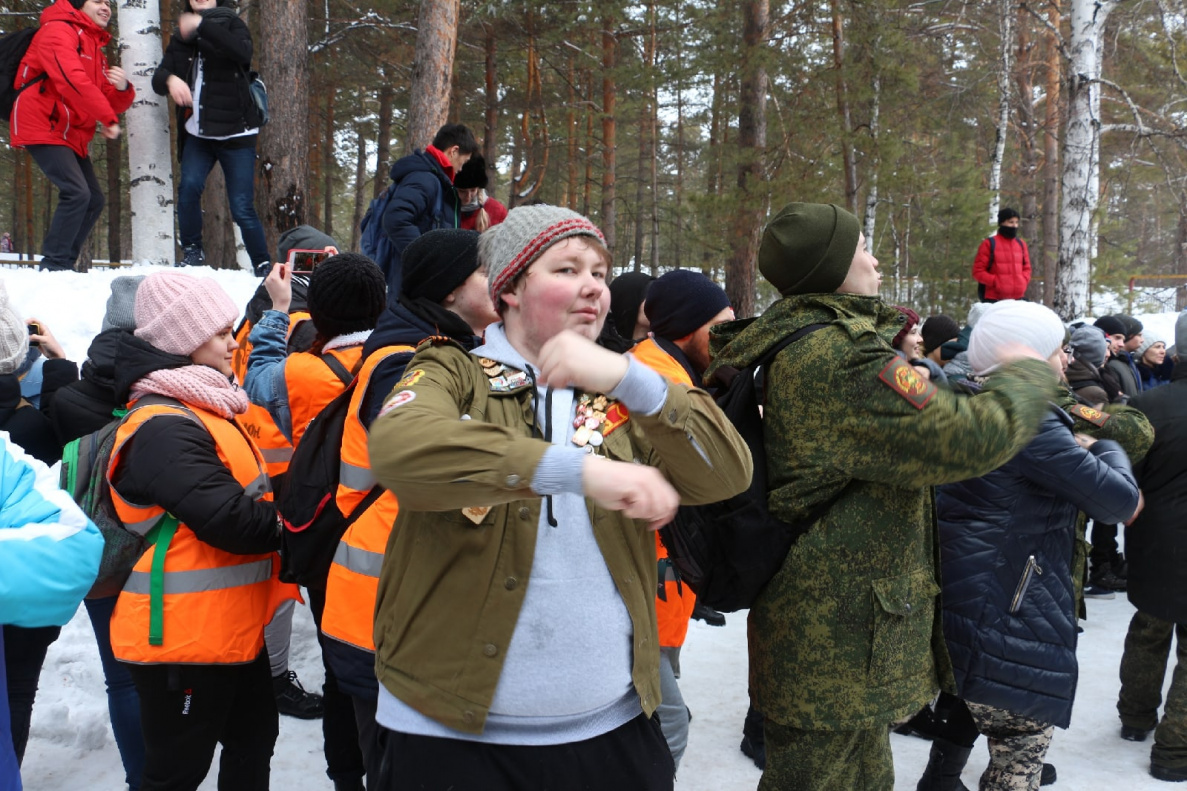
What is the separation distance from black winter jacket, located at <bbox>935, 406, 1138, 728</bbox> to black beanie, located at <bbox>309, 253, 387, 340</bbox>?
2380 millimetres

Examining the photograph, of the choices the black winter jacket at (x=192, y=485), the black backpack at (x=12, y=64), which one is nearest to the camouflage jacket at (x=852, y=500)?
the black winter jacket at (x=192, y=485)

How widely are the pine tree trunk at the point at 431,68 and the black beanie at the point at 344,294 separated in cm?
520

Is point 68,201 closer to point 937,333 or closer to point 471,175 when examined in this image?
point 471,175

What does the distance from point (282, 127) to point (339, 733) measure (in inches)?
292

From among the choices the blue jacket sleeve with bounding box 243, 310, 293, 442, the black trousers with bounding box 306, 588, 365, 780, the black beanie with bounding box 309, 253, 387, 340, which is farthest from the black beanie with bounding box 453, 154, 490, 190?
the black trousers with bounding box 306, 588, 365, 780

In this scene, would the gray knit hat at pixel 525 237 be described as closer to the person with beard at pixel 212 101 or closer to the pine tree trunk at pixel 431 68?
the person with beard at pixel 212 101

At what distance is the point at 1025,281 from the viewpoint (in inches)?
458

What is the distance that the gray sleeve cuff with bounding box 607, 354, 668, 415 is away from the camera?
156cm

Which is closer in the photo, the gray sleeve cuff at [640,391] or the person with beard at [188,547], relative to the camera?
the gray sleeve cuff at [640,391]

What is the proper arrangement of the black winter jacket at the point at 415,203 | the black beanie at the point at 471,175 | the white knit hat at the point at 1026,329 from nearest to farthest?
the white knit hat at the point at 1026,329
the black winter jacket at the point at 415,203
the black beanie at the point at 471,175

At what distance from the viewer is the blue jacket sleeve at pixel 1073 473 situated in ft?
9.67

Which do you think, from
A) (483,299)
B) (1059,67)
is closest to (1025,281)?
(1059,67)

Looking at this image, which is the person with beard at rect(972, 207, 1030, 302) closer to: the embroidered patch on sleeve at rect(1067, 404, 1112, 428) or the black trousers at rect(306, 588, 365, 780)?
the embroidered patch on sleeve at rect(1067, 404, 1112, 428)

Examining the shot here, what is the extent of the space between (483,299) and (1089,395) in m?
4.40
